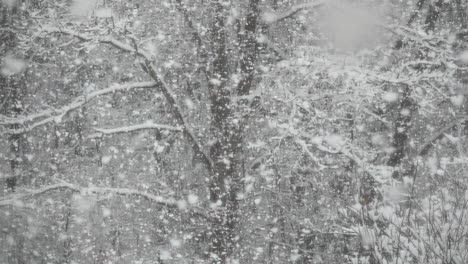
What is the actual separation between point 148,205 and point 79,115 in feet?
8.25

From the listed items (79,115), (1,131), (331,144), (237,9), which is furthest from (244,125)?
(79,115)

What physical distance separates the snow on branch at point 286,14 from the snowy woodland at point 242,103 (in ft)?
0.06

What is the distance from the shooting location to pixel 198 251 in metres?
7.00

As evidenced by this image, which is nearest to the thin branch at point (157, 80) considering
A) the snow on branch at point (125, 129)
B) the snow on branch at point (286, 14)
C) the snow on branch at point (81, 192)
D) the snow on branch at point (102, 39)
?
the snow on branch at point (102, 39)

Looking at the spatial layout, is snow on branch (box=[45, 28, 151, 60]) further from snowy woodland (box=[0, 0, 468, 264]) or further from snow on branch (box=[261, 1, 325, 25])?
snow on branch (box=[261, 1, 325, 25])

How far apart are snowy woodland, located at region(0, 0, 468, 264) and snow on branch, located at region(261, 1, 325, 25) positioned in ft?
0.06

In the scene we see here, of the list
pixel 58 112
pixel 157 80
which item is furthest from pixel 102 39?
pixel 58 112

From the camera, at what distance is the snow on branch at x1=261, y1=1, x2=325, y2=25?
5548 mm

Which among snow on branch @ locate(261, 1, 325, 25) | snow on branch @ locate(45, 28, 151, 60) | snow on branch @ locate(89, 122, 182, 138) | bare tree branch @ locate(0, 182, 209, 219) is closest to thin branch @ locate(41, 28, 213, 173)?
snow on branch @ locate(45, 28, 151, 60)

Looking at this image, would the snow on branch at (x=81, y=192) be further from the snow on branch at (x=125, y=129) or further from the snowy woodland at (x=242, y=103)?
the snow on branch at (x=125, y=129)

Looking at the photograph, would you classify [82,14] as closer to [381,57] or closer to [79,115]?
[79,115]

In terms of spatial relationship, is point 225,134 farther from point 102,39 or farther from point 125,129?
point 102,39

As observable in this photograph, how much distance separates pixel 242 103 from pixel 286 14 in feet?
4.76

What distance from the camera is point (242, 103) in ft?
18.7
